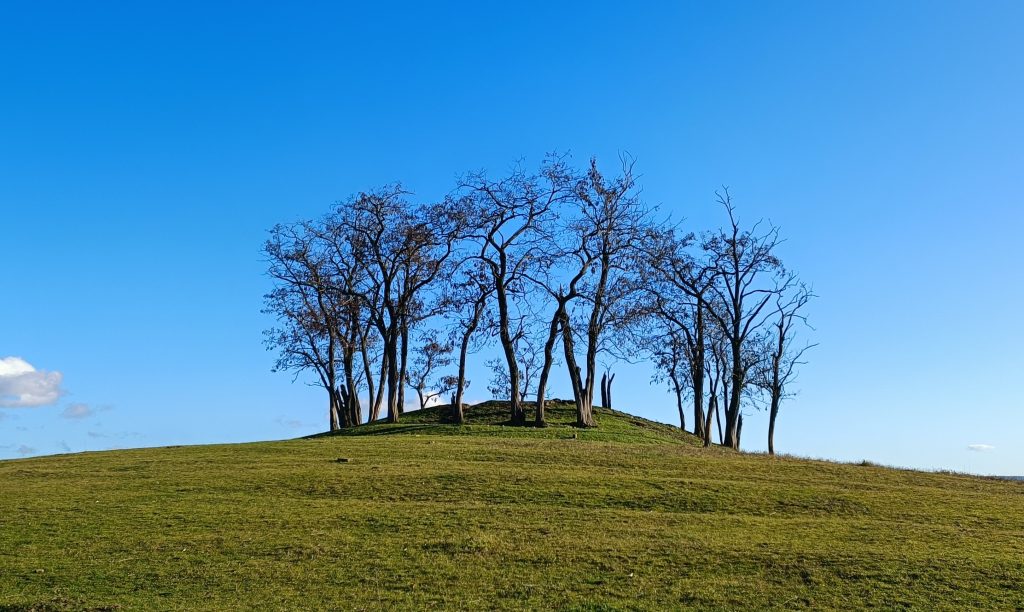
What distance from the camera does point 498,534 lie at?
1809cm

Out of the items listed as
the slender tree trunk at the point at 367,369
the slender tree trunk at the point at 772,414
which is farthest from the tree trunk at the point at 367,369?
the slender tree trunk at the point at 772,414

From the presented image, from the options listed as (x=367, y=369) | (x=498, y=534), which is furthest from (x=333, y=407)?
(x=498, y=534)

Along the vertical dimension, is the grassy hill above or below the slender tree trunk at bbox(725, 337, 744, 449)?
below

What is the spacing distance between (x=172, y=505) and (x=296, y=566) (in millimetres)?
6565

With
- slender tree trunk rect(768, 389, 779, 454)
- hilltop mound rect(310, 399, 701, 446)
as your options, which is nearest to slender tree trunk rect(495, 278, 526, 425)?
hilltop mound rect(310, 399, 701, 446)

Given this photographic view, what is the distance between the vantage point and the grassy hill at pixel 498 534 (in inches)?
583

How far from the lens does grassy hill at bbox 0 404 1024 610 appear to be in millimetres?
14805

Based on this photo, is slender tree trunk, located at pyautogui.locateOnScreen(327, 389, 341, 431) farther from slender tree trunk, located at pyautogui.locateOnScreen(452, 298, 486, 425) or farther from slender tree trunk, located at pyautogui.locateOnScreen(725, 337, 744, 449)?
slender tree trunk, located at pyautogui.locateOnScreen(725, 337, 744, 449)

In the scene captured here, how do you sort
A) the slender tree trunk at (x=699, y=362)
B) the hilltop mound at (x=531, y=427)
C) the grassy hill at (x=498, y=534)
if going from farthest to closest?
the slender tree trunk at (x=699, y=362)
the hilltop mound at (x=531, y=427)
the grassy hill at (x=498, y=534)

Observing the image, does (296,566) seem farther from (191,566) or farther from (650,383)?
(650,383)

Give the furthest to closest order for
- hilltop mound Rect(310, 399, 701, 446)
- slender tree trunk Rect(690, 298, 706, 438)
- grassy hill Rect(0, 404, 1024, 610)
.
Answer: slender tree trunk Rect(690, 298, 706, 438) < hilltop mound Rect(310, 399, 701, 446) < grassy hill Rect(0, 404, 1024, 610)

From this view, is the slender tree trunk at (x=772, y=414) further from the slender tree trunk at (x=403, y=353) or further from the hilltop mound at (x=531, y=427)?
the slender tree trunk at (x=403, y=353)

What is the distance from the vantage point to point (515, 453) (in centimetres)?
2864

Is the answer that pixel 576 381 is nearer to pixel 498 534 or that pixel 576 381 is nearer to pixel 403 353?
pixel 403 353
